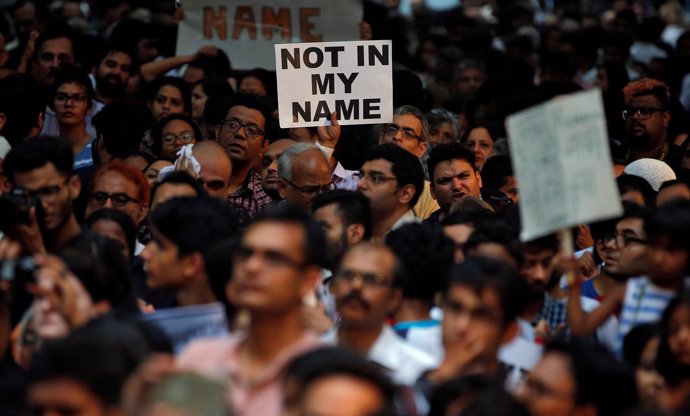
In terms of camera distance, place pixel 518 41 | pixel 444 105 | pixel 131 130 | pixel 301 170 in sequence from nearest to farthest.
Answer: pixel 301 170
pixel 131 130
pixel 444 105
pixel 518 41

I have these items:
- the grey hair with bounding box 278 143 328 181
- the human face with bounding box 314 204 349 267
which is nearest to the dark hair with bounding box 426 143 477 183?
the grey hair with bounding box 278 143 328 181

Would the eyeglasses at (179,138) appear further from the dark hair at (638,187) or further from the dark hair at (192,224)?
the dark hair at (192,224)

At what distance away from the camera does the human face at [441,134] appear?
12695mm

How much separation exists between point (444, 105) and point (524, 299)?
851 centimetres

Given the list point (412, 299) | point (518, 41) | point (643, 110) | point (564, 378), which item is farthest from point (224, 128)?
point (518, 41)

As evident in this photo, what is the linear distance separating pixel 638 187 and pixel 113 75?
5.52 meters

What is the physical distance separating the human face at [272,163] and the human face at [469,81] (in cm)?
537

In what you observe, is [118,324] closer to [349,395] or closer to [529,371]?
[349,395]

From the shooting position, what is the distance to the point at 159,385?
5242 mm

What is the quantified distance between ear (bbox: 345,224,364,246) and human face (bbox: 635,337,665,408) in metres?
2.48

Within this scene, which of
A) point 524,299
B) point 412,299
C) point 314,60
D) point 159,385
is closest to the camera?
point 159,385

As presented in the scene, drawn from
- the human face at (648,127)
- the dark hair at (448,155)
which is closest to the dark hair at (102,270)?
the dark hair at (448,155)

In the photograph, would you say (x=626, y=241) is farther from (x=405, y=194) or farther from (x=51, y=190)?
(x=51, y=190)

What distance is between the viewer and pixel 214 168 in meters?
9.92
